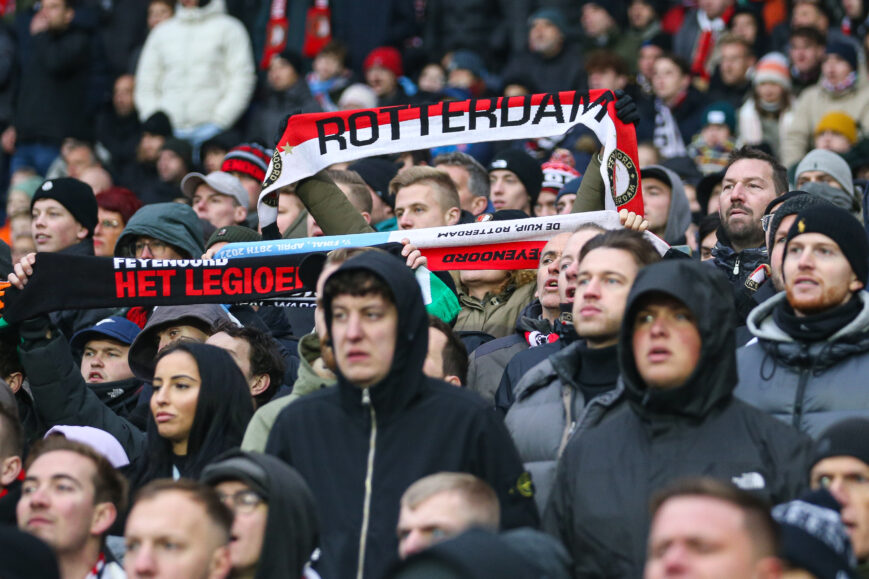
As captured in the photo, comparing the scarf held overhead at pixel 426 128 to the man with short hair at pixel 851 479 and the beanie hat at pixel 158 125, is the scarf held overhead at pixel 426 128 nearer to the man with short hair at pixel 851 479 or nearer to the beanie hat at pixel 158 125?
the man with short hair at pixel 851 479

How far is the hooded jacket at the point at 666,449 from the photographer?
16.7 feet

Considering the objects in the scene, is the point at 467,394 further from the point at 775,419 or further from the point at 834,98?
the point at 834,98

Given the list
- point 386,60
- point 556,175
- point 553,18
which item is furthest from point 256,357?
point 553,18

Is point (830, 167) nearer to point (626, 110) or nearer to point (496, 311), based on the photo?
point (626, 110)

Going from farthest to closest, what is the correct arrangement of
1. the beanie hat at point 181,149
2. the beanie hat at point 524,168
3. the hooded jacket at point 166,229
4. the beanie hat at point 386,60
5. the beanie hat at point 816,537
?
the beanie hat at point 386,60 < the beanie hat at point 181,149 < the beanie hat at point 524,168 < the hooded jacket at point 166,229 < the beanie hat at point 816,537

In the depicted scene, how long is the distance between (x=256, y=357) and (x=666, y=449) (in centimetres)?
270

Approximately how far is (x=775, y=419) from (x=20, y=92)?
11839 mm

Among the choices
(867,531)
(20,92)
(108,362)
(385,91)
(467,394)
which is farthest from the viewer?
(20,92)

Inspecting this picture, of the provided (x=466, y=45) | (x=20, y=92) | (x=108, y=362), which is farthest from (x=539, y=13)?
(x=108, y=362)

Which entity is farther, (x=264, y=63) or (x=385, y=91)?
(x=264, y=63)

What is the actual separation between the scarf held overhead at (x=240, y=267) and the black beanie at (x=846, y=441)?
2738mm

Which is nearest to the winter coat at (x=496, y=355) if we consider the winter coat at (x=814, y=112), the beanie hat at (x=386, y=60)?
the winter coat at (x=814, y=112)

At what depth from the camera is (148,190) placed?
43.3 feet

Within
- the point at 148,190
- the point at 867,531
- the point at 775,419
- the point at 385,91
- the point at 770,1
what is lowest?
the point at 867,531
